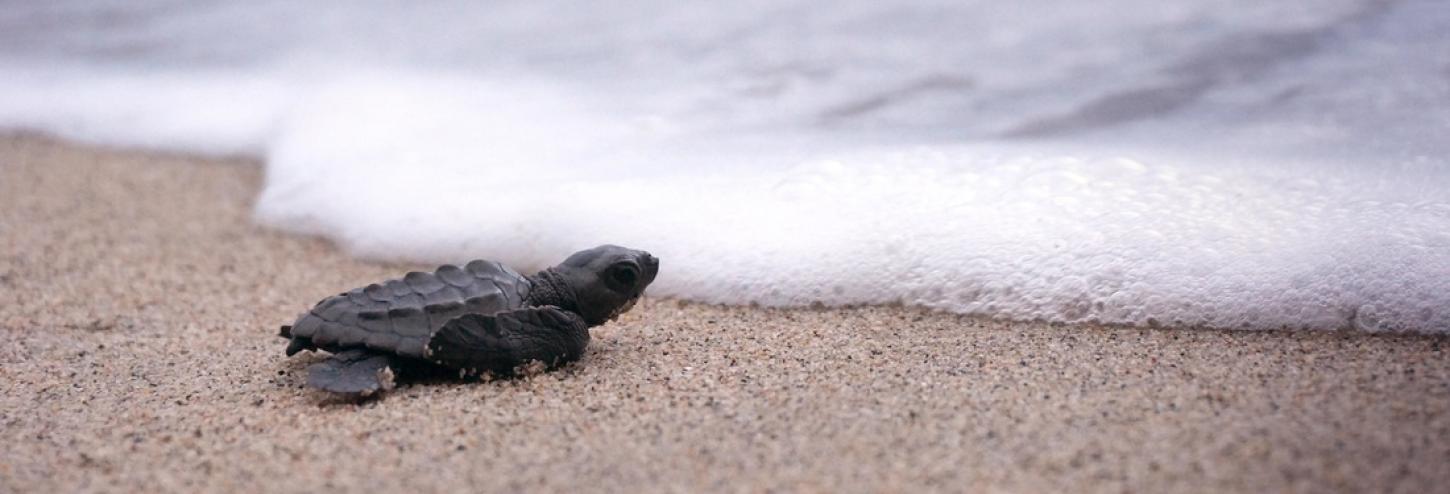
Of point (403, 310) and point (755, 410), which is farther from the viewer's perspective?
point (403, 310)

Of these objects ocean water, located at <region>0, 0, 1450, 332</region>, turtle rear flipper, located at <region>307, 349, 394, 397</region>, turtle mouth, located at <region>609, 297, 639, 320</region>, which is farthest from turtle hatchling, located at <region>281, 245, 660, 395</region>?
ocean water, located at <region>0, 0, 1450, 332</region>

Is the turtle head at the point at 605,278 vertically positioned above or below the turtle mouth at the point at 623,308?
above

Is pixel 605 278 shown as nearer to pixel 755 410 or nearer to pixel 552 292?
pixel 552 292

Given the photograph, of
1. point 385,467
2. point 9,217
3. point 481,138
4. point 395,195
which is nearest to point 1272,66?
point 481,138

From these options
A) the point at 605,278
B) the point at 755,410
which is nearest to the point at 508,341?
the point at 605,278

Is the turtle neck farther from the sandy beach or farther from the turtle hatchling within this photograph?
the sandy beach

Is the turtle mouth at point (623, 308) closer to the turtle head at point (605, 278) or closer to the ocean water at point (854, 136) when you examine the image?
the turtle head at point (605, 278)

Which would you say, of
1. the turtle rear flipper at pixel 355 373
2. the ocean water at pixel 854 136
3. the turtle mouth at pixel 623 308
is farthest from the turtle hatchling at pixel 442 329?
the ocean water at pixel 854 136
